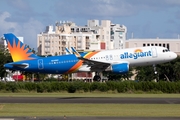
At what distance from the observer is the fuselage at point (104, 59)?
212ft

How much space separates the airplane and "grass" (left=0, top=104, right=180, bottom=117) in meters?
29.6

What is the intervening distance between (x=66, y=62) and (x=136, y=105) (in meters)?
32.4

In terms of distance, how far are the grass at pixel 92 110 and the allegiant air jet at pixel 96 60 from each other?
1163 inches

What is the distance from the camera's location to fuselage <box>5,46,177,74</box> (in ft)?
212

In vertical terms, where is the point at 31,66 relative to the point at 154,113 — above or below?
above

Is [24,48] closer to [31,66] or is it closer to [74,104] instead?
[31,66]

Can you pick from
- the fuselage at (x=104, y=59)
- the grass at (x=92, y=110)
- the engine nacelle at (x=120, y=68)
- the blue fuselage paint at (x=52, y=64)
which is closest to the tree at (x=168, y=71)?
the fuselage at (x=104, y=59)

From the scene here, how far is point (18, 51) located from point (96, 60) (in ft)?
33.6

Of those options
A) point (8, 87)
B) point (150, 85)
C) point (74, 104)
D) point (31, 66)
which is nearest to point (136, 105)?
point (74, 104)

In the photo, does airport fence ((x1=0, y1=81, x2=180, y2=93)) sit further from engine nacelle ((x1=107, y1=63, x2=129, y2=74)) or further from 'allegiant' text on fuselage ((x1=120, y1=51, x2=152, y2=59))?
'allegiant' text on fuselage ((x1=120, y1=51, x2=152, y2=59))

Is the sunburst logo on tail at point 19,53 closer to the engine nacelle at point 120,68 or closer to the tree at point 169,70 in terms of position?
the engine nacelle at point 120,68

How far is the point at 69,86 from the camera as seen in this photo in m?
53.5

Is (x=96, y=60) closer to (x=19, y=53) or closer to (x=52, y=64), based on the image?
(x=52, y=64)

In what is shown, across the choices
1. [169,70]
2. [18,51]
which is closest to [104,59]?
[18,51]
